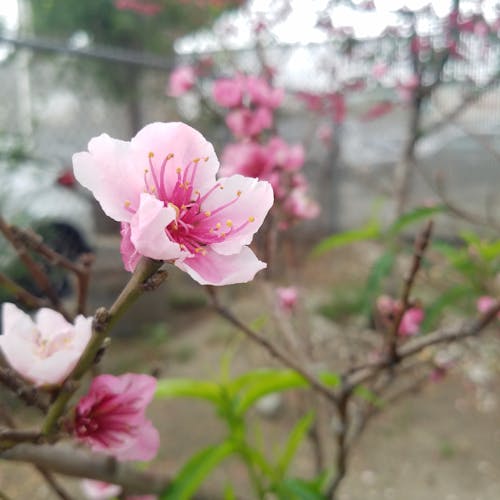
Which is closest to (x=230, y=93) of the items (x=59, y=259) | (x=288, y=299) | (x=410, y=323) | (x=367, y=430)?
(x=288, y=299)

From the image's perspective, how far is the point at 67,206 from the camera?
233 cm

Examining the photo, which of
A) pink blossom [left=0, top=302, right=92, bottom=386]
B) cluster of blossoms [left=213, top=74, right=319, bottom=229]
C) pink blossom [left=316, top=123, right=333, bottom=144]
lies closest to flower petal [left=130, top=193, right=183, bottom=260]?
pink blossom [left=0, top=302, right=92, bottom=386]

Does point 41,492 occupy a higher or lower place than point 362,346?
lower

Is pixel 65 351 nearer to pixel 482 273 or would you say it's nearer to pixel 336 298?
pixel 482 273

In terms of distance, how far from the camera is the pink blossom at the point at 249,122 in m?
1.08

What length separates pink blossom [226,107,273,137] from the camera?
1.08 m

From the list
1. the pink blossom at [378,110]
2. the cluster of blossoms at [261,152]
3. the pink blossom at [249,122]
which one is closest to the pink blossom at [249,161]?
the cluster of blossoms at [261,152]

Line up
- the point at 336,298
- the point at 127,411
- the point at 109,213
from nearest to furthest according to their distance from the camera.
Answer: the point at 109,213, the point at 127,411, the point at 336,298

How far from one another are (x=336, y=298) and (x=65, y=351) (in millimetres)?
2599

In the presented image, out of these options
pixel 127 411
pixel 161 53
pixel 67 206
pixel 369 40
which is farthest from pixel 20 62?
pixel 127 411

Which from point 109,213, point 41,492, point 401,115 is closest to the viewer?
point 109,213

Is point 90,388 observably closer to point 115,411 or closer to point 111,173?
point 115,411

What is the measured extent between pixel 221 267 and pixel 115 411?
155mm

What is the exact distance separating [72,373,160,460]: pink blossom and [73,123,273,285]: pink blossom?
0.13 meters
